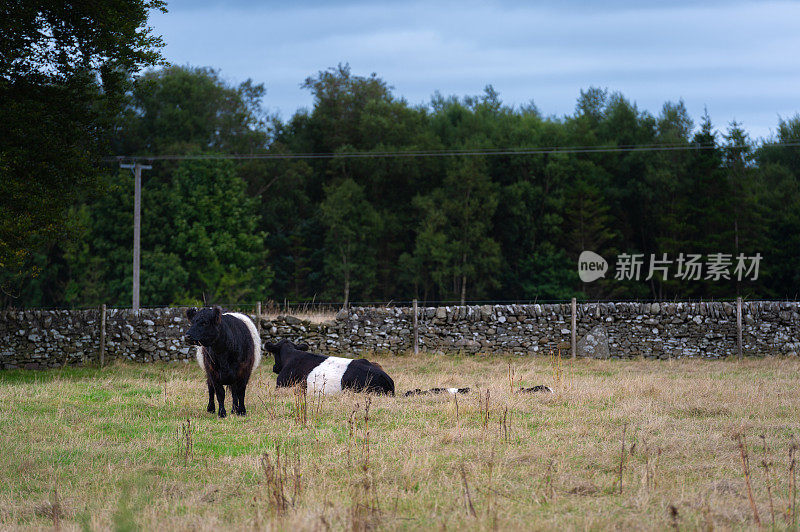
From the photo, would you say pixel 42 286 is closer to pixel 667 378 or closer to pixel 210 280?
pixel 210 280

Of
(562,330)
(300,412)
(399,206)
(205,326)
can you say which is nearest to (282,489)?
(300,412)

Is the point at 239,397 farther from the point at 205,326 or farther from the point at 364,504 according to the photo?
the point at 364,504

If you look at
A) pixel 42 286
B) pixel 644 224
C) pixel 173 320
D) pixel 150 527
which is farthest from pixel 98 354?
pixel 644 224

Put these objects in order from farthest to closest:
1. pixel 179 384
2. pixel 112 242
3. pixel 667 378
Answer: pixel 112 242 → pixel 667 378 → pixel 179 384

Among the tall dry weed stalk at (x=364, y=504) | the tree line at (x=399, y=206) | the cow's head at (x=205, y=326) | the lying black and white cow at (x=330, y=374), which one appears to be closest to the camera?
the tall dry weed stalk at (x=364, y=504)

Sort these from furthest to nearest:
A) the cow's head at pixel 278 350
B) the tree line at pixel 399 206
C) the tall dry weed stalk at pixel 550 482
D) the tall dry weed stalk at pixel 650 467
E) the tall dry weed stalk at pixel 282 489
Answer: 1. the tree line at pixel 399 206
2. the cow's head at pixel 278 350
3. the tall dry weed stalk at pixel 650 467
4. the tall dry weed stalk at pixel 550 482
5. the tall dry weed stalk at pixel 282 489

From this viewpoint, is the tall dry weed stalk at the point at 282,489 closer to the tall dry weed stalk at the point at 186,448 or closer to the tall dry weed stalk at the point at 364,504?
the tall dry weed stalk at the point at 364,504

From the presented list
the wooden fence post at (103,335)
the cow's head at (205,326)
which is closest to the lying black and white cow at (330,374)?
the cow's head at (205,326)

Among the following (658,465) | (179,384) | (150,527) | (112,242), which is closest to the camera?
(150,527)

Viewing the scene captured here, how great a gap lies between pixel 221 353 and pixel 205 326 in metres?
0.51

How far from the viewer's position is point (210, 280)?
39.7 metres

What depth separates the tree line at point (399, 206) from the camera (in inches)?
1559

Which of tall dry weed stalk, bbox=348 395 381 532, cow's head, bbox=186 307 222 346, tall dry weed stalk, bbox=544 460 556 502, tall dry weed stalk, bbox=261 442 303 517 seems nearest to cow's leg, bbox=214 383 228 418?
cow's head, bbox=186 307 222 346

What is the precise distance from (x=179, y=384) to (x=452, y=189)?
3320 centimetres
